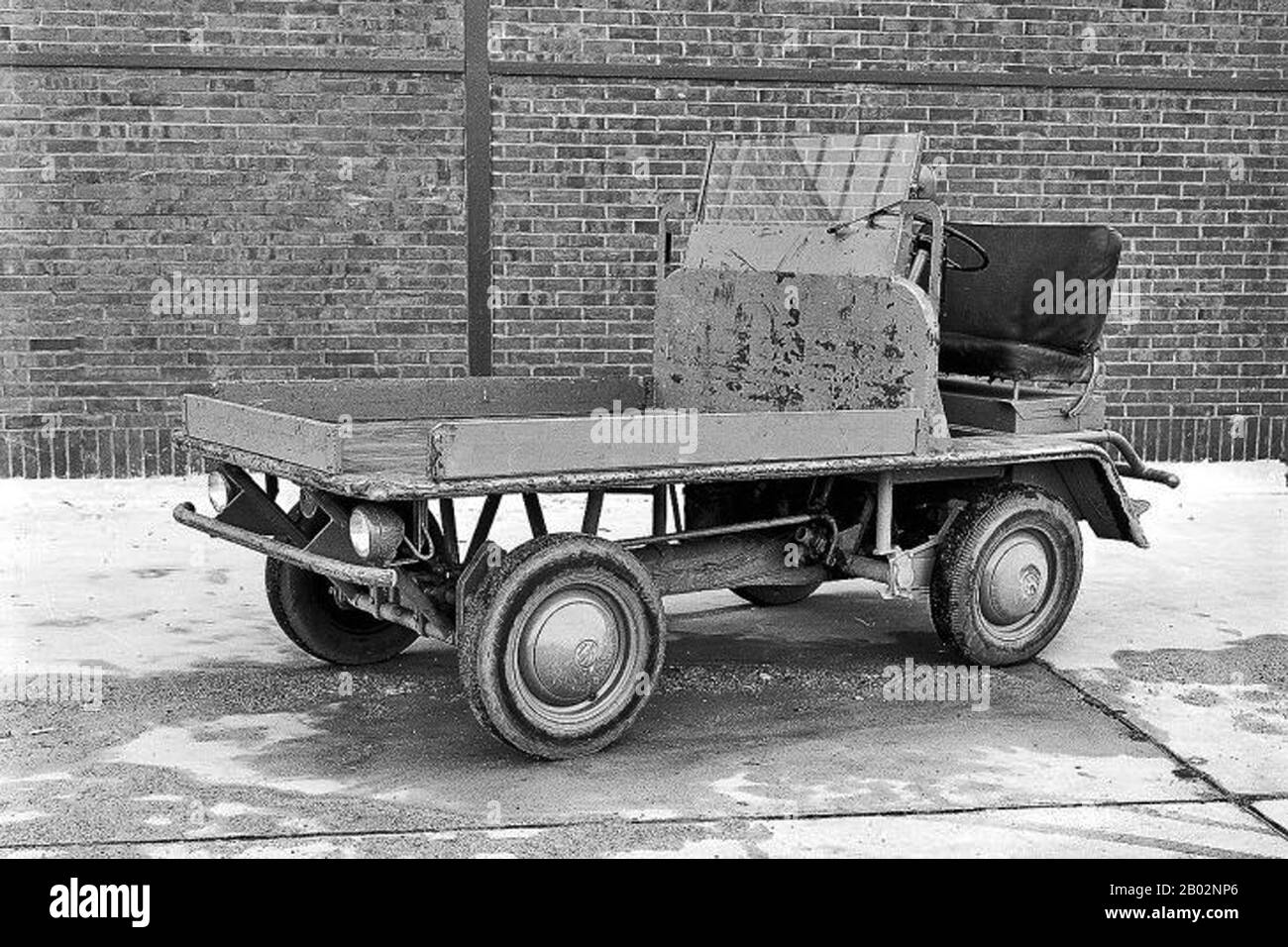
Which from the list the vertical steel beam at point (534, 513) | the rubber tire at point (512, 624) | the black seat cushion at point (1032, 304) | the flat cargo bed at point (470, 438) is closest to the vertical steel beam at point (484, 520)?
the vertical steel beam at point (534, 513)

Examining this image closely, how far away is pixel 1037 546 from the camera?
693cm

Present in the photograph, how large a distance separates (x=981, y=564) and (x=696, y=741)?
1.54 metres

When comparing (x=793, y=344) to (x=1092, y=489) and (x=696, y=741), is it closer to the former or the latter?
(x=1092, y=489)

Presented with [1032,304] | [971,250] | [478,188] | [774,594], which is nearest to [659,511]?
[774,594]

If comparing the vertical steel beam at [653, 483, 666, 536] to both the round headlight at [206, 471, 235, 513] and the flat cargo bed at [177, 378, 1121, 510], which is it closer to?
the flat cargo bed at [177, 378, 1121, 510]

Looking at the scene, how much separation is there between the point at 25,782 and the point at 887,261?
3653 mm

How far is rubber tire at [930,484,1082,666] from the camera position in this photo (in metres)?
6.69

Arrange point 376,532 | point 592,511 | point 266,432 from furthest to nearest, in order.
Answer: point 592,511 < point 266,432 < point 376,532

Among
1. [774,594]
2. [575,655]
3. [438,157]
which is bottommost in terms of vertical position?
[774,594]

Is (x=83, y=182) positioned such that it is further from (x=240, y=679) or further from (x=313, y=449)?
(x=313, y=449)

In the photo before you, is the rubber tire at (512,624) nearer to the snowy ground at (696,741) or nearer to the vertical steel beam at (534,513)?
the snowy ground at (696,741)

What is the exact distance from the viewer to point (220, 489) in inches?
253

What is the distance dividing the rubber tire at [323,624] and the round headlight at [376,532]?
1.27m

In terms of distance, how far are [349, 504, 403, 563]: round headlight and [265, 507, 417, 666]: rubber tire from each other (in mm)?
1271
